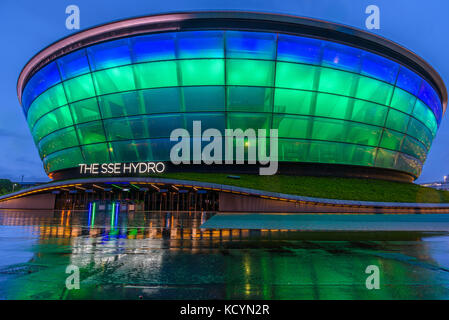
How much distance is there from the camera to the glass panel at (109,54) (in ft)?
90.3

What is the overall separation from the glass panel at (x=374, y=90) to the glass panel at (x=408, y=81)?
1.67 meters

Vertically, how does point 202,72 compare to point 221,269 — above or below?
above

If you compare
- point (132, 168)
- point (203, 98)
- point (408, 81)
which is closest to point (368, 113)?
point (408, 81)

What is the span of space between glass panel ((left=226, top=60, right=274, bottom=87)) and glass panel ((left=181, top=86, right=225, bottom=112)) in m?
1.51

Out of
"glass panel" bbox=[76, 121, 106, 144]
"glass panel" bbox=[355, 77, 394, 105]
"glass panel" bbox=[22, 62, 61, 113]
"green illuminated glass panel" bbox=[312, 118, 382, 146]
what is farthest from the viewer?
"glass panel" bbox=[22, 62, 61, 113]

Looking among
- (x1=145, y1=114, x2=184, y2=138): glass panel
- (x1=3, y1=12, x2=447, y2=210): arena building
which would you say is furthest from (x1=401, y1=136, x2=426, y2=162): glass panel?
(x1=145, y1=114, x2=184, y2=138): glass panel

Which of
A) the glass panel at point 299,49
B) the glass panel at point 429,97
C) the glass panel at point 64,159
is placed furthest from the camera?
the glass panel at point 429,97

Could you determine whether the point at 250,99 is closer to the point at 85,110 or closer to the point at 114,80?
the point at 114,80

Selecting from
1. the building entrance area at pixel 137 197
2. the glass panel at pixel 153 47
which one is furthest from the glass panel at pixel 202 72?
the building entrance area at pixel 137 197

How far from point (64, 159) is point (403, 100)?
38807mm

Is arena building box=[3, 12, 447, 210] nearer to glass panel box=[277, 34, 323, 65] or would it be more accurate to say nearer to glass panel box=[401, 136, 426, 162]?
glass panel box=[277, 34, 323, 65]

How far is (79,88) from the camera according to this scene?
29.9 meters

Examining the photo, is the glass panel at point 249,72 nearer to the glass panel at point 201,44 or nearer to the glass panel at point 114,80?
the glass panel at point 201,44

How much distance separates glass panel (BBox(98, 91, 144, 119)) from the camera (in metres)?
28.1
